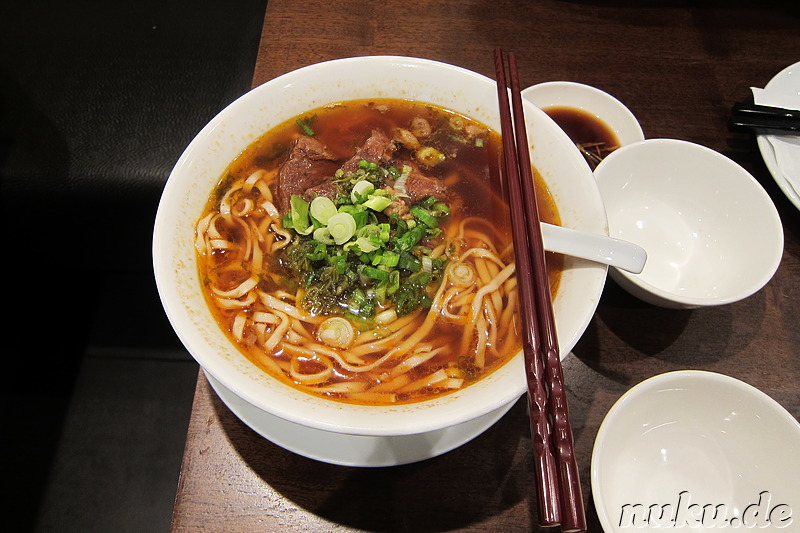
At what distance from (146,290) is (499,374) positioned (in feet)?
8.05

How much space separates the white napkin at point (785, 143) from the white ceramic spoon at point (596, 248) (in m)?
1.14

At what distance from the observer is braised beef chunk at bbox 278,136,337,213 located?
1.91 m

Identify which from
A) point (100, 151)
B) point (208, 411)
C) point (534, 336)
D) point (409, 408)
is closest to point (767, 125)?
point (534, 336)

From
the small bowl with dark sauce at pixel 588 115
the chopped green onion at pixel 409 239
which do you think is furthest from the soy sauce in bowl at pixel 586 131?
the chopped green onion at pixel 409 239

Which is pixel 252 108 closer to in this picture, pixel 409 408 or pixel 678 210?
pixel 409 408

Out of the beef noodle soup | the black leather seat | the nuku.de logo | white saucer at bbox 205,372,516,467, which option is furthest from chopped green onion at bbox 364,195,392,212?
the black leather seat

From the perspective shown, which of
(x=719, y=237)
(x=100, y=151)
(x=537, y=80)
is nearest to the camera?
(x=719, y=237)

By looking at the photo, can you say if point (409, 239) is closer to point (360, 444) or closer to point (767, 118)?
point (360, 444)

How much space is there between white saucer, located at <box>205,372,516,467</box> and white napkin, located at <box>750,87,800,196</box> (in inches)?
63.0

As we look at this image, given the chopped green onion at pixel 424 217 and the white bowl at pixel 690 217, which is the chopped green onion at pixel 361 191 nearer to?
the chopped green onion at pixel 424 217

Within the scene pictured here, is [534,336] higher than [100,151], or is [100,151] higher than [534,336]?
[534,336]

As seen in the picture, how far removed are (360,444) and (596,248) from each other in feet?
2.86

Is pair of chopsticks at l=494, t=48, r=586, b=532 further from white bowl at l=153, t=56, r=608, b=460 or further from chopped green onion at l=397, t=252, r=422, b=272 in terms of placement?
chopped green onion at l=397, t=252, r=422, b=272

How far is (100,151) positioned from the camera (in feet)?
10.8
